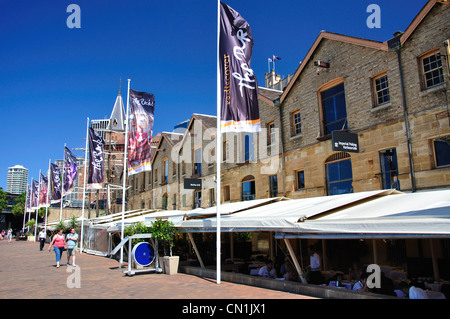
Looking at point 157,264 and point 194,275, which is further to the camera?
point 157,264

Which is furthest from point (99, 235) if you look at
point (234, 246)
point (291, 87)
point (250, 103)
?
point (250, 103)

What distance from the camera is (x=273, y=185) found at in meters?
21.1

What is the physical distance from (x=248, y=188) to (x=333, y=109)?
770 centimetres

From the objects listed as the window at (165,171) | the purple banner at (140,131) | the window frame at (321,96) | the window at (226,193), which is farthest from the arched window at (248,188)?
the window at (165,171)

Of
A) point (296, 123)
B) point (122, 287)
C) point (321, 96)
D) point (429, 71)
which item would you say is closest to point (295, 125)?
point (296, 123)

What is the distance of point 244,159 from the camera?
76.3 ft

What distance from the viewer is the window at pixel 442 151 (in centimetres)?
1316

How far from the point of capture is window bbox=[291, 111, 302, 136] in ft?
64.7

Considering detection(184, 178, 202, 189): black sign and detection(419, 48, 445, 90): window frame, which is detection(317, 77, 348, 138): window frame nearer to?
detection(419, 48, 445, 90): window frame

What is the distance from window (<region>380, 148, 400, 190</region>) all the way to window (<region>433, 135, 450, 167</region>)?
1.61 m

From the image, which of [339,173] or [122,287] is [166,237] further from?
[339,173]
